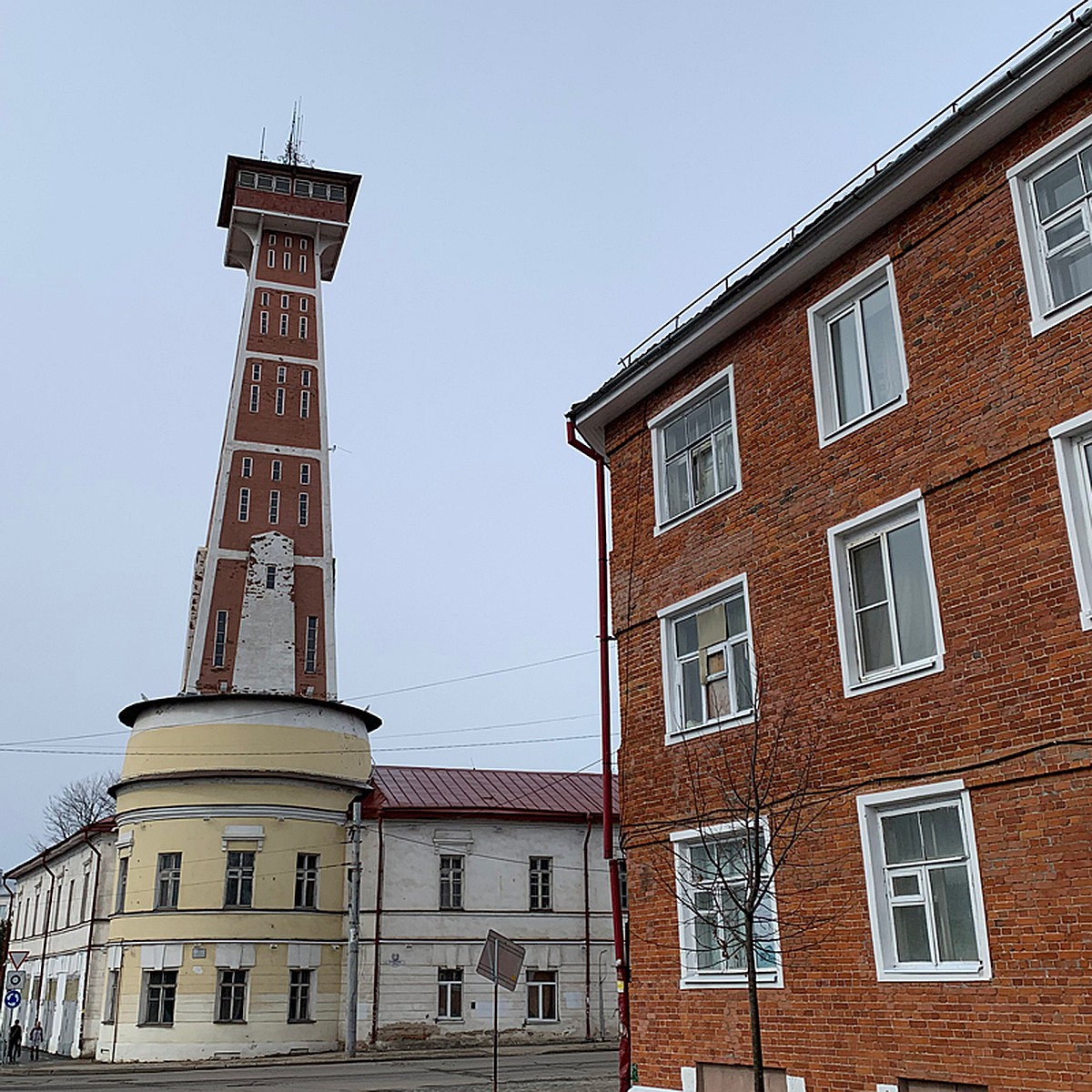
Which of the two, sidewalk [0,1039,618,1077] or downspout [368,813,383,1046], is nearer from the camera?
sidewalk [0,1039,618,1077]

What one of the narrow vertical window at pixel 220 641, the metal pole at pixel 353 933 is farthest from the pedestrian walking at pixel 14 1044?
the narrow vertical window at pixel 220 641

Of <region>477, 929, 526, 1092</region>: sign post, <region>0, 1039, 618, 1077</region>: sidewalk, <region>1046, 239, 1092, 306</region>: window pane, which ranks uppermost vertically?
<region>1046, 239, 1092, 306</region>: window pane

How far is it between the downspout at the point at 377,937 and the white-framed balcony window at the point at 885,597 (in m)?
26.1

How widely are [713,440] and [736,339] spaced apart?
4.22 ft

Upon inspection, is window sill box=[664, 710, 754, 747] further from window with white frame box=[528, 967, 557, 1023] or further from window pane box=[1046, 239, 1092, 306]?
window with white frame box=[528, 967, 557, 1023]

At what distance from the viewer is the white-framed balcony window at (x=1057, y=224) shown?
34.5ft

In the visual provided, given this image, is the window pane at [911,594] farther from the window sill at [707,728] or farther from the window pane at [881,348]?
the window sill at [707,728]

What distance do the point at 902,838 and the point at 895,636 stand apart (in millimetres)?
1933

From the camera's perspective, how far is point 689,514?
15.0 m

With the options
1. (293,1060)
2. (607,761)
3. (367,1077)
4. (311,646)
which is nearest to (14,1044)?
(293,1060)

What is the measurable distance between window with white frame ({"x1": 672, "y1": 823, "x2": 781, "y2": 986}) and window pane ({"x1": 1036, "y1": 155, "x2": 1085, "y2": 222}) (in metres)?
6.58

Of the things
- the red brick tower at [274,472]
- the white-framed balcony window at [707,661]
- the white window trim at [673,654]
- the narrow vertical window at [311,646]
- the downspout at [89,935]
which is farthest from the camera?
the narrow vertical window at [311,646]

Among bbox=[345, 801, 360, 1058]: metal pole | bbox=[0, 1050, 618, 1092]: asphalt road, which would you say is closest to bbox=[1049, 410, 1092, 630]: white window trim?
bbox=[0, 1050, 618, 1092]: asphalt road

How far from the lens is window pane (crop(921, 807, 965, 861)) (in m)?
10.7
